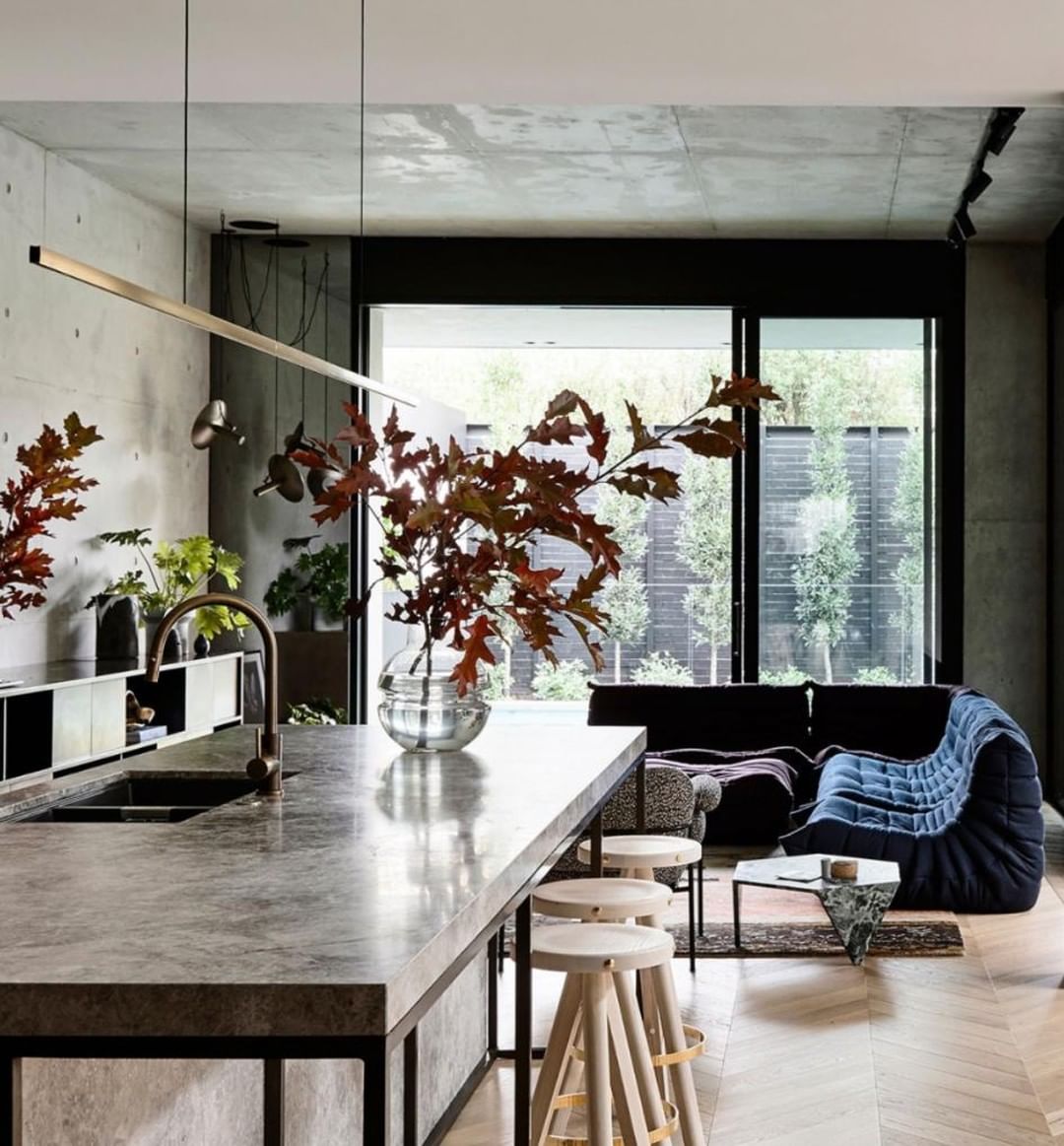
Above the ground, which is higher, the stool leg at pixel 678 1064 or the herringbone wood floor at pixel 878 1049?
the stool leg at pixel 678 1064

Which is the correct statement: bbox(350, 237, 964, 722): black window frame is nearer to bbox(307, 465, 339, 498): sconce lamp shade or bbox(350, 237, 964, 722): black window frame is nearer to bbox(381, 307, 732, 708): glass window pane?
bbox(381, 307, 732, 708): glass window pane

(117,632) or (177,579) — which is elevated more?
(177,579)

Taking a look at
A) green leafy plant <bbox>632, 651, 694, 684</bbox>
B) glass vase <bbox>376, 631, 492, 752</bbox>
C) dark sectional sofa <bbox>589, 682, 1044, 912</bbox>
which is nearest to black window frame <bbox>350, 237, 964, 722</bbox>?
dark sectional sofa <bbox>589, 682, 1044, 912</bbox>

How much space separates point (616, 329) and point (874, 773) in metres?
4.15

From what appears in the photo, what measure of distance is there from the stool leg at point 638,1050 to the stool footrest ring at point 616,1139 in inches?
0.9

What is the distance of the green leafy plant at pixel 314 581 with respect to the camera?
945cm

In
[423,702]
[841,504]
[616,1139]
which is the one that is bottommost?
[616,1139]

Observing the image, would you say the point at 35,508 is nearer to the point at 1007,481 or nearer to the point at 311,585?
the point at 311,585

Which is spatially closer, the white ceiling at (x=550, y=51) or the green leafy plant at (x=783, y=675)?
the white ceiling at (x=550, y=51)

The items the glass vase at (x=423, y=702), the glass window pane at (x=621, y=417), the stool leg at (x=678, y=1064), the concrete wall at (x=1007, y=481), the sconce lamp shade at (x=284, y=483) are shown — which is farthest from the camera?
the glass window pane at (x=621, y=417)

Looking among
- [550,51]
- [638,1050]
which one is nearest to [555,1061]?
[638,1050]

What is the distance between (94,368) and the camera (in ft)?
25.6

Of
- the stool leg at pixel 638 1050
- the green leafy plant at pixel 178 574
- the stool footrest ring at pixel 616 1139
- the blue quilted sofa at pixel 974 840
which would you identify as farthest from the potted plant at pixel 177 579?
the stool leg at pixel 638 1050

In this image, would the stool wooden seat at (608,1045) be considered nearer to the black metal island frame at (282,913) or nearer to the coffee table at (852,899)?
the black metal island frame at (282,913)
